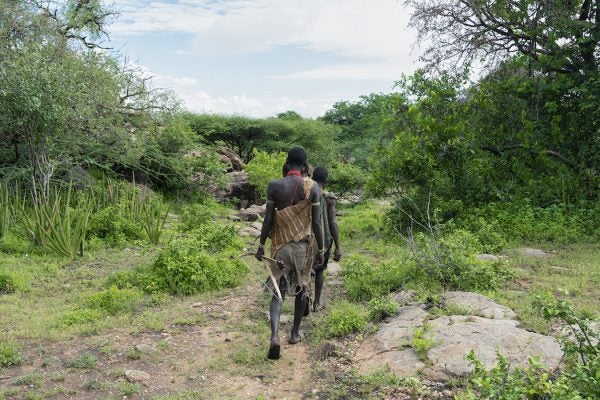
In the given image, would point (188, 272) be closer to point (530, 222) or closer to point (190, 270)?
point (190, 270)

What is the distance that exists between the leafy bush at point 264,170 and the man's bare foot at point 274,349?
10904 millimetres

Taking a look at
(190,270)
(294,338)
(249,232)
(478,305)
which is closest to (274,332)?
(294,338)

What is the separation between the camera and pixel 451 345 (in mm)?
4449

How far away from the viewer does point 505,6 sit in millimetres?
10844

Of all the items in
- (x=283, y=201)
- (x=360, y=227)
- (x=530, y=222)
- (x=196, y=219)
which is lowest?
(x=360, y=227)

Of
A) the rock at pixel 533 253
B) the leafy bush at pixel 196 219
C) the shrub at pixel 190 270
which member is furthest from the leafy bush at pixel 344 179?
the shrub at pixel 190 270

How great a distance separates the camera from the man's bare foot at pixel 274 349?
4758 millimetres

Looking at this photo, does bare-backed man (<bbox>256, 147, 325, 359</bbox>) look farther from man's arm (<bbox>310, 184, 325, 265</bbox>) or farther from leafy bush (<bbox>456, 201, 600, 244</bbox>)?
leafy bush (<bbox>456, 201, 600, 244</bbox>)

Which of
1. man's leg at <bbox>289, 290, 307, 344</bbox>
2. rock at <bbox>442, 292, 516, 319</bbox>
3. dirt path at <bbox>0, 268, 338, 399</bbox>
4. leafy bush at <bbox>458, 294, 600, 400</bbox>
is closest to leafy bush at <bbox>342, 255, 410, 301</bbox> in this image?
rock at <bbox>442, 292, 516, 319</bbox>

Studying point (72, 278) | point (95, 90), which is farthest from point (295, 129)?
point (72, 278)

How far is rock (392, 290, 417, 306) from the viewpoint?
18.9 ft

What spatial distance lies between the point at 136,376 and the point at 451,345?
2.63 metres

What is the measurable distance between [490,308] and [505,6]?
777 cm

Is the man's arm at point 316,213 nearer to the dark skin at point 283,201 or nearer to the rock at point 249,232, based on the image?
the dark skin at point 283,201
